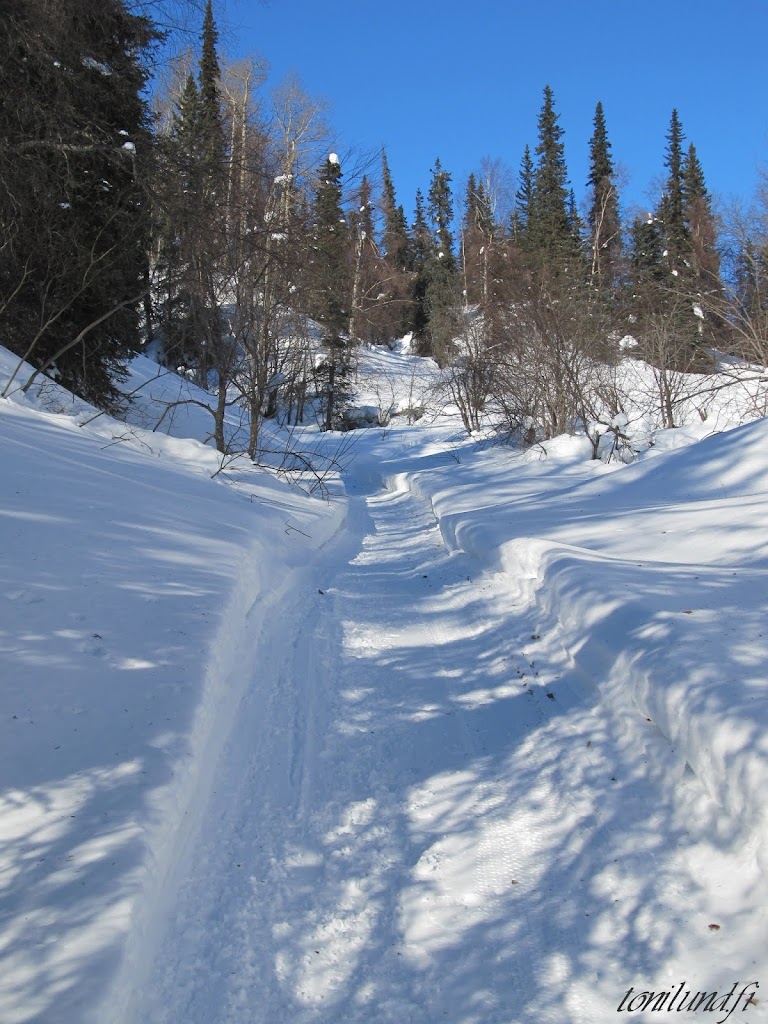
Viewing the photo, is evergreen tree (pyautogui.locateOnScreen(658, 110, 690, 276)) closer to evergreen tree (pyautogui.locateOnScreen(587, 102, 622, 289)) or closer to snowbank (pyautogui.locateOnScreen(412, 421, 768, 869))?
evergreen tree (pyautogui.locateOnScreen(587, 102, 622, 289))

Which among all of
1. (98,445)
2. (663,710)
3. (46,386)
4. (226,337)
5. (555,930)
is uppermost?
(226,337)

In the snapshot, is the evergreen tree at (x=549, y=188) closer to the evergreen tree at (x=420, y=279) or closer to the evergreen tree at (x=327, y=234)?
the evergreen tree at (x=420, y=279)

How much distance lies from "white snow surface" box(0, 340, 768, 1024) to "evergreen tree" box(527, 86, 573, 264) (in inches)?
1665

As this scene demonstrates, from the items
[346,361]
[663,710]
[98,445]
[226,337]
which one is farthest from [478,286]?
[663,710]

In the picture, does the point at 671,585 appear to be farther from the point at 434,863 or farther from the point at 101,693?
the point at 101,693

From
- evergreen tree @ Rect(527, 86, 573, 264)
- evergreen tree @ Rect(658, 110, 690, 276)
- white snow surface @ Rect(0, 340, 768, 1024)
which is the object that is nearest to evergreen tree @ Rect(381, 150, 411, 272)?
evergreen tree @ Rect(527, 86, 573, 264)

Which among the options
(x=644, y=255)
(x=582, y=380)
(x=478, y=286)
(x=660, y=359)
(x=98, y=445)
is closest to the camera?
(x=98, y=445)

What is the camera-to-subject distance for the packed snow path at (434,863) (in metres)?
2.20

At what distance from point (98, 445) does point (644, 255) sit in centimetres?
4315

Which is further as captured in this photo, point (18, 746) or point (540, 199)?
point (540, 199)

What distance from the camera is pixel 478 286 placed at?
127 ft

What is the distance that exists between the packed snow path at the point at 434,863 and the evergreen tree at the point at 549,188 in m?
44.3

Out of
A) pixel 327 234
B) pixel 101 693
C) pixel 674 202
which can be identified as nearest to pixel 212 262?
pixel 327 234

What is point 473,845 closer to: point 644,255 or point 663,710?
point 663,710
